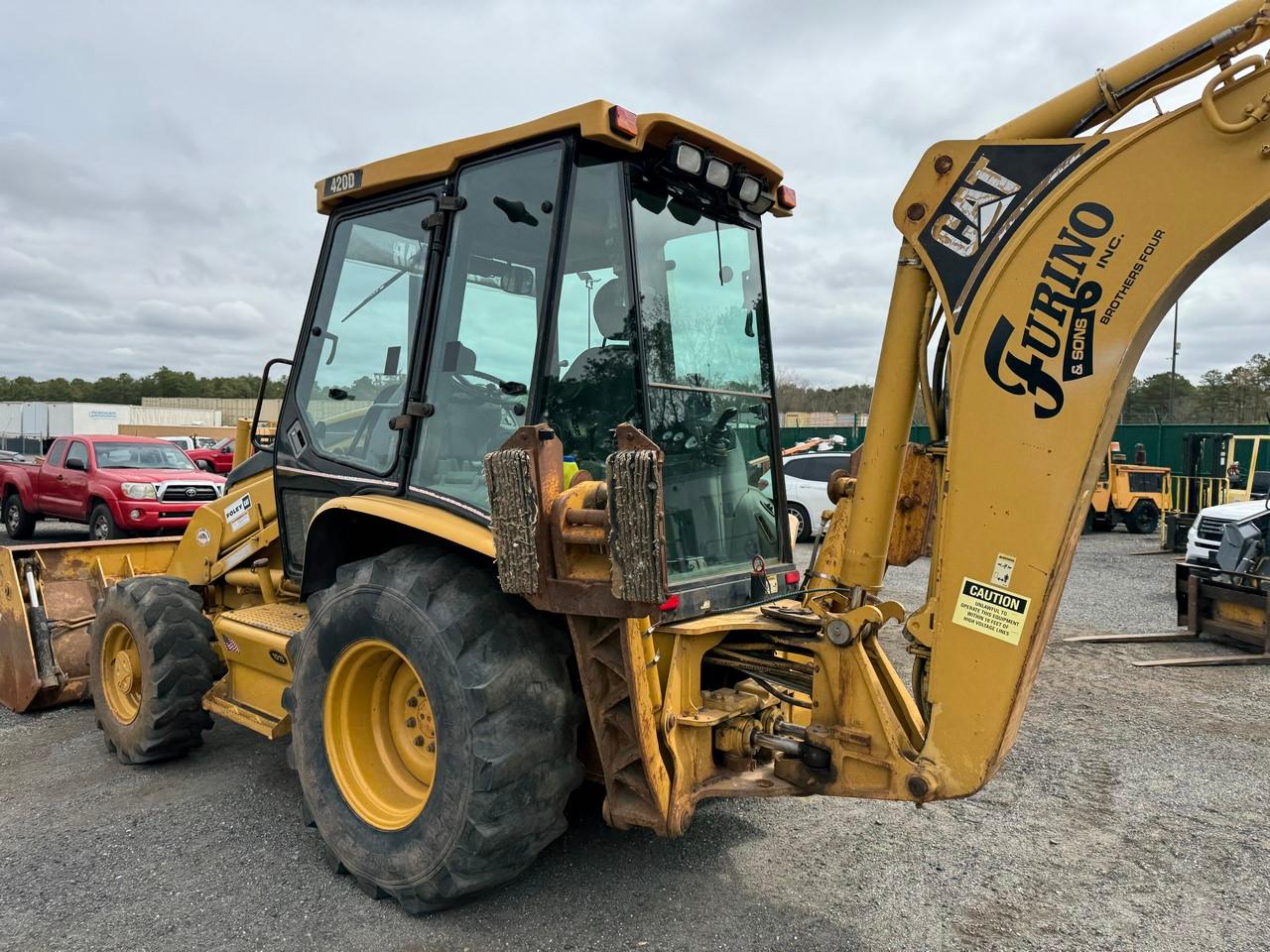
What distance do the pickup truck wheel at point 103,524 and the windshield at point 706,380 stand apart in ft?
37.5

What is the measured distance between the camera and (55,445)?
14.2 metres

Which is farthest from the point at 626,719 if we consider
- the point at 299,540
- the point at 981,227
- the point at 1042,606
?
the point at 299,540

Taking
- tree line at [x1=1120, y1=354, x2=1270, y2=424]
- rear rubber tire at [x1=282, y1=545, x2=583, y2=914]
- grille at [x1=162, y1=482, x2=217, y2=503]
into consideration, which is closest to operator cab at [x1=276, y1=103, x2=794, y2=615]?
rear rubber tire at [x1=282, y1=545, x2=583, y2=914]

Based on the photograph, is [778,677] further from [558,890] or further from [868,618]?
[558,890]

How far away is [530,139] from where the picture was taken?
3.21 metres

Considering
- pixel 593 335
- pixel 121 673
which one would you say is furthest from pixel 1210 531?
pixel 121 673

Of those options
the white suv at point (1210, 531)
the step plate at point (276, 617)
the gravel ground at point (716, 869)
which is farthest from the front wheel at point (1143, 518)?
the step plate at point (276, 617)

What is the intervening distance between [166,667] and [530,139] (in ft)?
10.2

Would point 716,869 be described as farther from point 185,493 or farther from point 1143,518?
point 1143,518

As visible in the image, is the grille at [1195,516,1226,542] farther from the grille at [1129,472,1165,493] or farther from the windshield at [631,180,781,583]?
the grille at [1129,472,1165,493]

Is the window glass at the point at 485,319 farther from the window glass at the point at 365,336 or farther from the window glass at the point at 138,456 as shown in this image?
the window glass at the point at 138,456

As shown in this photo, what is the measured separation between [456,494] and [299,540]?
136 cm

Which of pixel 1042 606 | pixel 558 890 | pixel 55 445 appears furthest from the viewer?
pixel 55 445

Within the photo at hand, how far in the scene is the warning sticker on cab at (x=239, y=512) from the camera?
4.66 meters
